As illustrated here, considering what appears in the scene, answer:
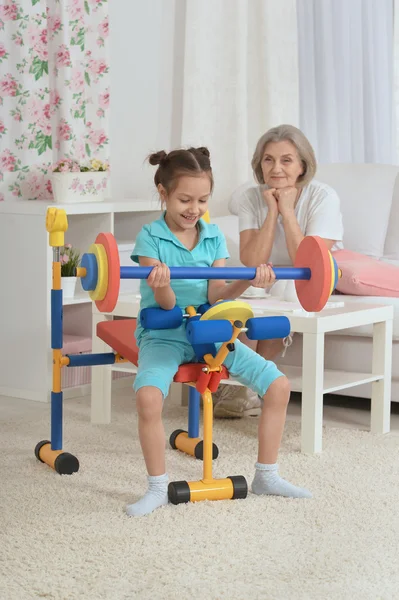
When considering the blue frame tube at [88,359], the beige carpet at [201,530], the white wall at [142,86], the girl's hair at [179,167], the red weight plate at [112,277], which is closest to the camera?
the beige carpet at [201,530]

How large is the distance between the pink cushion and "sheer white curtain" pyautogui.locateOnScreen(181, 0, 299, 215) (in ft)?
4.18

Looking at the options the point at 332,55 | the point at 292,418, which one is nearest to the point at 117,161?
the point at 332,55

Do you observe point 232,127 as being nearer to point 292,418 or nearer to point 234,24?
point 234,24

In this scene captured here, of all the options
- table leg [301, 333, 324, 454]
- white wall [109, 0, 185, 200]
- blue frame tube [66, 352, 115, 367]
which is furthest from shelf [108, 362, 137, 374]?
white wall [109, 0, 185, 200]

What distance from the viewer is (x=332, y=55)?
446 centimetres

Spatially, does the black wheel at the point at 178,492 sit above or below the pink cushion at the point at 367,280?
below

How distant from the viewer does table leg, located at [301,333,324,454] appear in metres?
2.59

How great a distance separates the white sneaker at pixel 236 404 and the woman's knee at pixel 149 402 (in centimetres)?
89

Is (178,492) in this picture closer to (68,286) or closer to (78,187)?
(68,286)

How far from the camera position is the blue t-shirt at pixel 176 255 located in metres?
2.31

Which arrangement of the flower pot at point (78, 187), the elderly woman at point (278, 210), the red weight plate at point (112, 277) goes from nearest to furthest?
the red weight plate at point (112, 277) → the elderly woman at point (278, 210) → the flower pot at point (78, 187)

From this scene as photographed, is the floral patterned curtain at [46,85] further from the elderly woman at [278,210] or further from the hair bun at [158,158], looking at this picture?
the hair bun at [158,158]

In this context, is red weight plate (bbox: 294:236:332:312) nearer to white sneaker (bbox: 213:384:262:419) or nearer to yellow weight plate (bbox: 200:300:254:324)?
yellow weight plate (bbox: 200:300:254:324)

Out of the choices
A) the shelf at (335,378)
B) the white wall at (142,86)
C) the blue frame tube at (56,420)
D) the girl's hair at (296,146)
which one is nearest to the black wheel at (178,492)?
the blue frame tube at (56,420)
